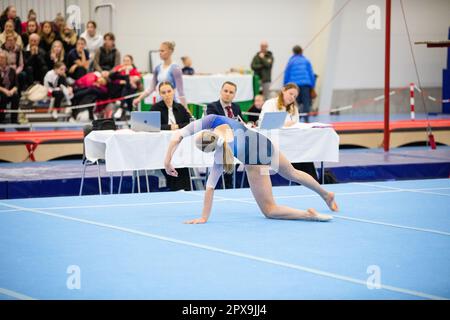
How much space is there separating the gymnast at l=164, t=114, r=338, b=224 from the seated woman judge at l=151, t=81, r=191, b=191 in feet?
7.11

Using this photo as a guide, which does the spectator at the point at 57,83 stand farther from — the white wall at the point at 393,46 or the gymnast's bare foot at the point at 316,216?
the gymnast's bare foot at the point at 316,216

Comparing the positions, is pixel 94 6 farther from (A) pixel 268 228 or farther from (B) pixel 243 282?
(B) pixel 243 282

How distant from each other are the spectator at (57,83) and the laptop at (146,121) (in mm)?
4284

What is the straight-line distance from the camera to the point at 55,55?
1216 centimetres

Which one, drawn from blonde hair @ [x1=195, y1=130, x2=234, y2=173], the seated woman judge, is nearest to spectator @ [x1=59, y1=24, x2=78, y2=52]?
the seated woman judge

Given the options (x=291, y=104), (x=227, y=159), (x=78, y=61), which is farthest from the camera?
(x=78, y=61)

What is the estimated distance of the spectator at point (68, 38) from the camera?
41.0ft

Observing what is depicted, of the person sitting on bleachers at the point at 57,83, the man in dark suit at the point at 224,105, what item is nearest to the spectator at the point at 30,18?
the person sitting on bleachers at the point at 57,83

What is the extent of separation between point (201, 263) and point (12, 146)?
5.93 m

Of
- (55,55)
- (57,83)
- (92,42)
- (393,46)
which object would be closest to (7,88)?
(57,83)

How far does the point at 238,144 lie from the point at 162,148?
82.5 inches

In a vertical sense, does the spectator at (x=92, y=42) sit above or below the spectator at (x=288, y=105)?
above

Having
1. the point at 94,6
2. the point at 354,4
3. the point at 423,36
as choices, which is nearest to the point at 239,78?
the point at 94,6

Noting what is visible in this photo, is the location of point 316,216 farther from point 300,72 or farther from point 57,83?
point 300,72
